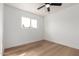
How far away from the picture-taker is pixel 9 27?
2793mm

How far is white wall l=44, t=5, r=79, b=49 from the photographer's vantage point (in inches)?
113

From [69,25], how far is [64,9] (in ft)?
2.71

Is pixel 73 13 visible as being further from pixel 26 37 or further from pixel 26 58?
pixel 26 58

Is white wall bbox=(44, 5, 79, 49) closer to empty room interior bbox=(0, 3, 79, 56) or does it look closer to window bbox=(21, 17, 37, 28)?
empty room interior bbox=(0, 3, 79, 56)

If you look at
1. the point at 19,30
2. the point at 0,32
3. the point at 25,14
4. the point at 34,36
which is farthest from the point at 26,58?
the point at 34,36

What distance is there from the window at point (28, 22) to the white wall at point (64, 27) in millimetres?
866

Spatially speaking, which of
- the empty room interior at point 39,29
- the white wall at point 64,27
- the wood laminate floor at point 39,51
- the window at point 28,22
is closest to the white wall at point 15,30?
the empty room interior at point 39,29

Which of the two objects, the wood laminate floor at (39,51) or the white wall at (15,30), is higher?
the white wall at (15,30)

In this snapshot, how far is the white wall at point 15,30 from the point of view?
8.92 ft

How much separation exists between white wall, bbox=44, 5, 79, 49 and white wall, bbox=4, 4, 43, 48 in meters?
0.99

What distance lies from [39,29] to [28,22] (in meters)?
0.96

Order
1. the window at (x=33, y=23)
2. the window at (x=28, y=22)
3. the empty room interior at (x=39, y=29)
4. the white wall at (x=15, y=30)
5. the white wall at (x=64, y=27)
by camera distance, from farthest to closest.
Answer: the window at (x=33, y=23)
the window at (x=28, y=22)
the white wall at (x=64, y=27)
the white wall at (x=15, y=30)
the empty room interior at (x=39, y=29)

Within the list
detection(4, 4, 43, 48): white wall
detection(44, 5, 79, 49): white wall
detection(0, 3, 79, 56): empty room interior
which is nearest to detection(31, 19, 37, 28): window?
detection(0, 3, 79, 56): empty room interior

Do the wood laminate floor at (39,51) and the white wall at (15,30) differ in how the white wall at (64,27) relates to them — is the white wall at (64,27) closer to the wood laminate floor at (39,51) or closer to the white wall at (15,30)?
the wood laminate floor at (39,51)
